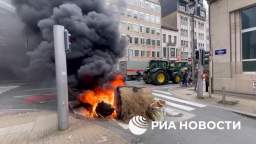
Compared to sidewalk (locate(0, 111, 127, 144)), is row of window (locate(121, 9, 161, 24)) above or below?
above

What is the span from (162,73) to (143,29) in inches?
1001

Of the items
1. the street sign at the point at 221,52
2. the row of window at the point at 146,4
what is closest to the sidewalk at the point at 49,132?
the street sign at the point at 221,52

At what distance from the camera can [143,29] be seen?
45.7 m

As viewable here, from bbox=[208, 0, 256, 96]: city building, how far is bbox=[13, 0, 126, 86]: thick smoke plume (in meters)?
6.65

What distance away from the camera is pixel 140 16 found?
147ft

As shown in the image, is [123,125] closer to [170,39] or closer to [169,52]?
[169,52]

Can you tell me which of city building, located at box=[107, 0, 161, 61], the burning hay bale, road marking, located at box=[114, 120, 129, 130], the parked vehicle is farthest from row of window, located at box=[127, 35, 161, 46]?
road marking, located at box=[114, 120, 129, 130]

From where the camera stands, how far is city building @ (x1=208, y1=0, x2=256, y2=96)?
12984 mm

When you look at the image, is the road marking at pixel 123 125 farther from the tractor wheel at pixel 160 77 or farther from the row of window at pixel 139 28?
the row of window at pixel 139 28

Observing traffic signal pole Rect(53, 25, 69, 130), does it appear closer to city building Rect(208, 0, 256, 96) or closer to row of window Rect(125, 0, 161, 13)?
city building Rect(208, 0, 256, 96)

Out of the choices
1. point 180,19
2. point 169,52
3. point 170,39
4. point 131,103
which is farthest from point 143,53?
point 131,103

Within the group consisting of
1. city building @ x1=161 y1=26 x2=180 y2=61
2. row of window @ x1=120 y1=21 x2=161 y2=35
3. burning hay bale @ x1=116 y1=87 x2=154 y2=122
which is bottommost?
burning hay bale @ x1=116 y1=87 x2=154 y2=122

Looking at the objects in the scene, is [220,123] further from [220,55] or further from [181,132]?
[220,55]

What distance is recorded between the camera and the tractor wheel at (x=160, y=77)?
21031 millimetres
